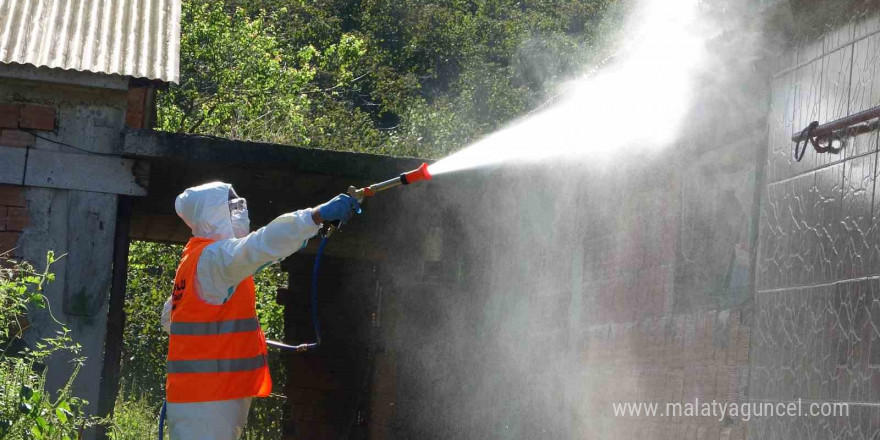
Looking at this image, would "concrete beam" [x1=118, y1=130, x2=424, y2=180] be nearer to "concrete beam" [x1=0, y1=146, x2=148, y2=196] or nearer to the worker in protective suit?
"concrete beam" [x1=0, y1=146, x2=148, y2=196]

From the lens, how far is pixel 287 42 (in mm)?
29000

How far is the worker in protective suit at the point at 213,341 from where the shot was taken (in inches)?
198

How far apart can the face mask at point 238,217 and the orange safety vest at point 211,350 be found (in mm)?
247

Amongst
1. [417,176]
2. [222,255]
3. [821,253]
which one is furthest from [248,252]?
[821,253]

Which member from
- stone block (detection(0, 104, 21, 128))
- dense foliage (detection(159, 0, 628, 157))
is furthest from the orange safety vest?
dense foliage (detection(159, 0, 628, 157))

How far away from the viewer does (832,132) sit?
12.7 ft

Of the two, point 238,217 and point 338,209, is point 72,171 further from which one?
point 338,209

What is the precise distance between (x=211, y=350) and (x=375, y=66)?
25.7 meters

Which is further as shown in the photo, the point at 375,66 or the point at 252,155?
the point at 375,66

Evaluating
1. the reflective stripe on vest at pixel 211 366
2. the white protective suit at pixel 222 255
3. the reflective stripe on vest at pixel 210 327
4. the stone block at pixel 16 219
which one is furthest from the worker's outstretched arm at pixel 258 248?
the stone block at pixel 16 219

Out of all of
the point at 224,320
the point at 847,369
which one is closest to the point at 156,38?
the point at 224,320

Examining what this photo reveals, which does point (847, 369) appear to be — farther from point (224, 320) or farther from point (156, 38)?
point (156, 38)

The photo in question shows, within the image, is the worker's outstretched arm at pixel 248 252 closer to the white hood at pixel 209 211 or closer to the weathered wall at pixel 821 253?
the white hood at pixel 209 211

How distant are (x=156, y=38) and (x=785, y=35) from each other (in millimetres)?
5188
